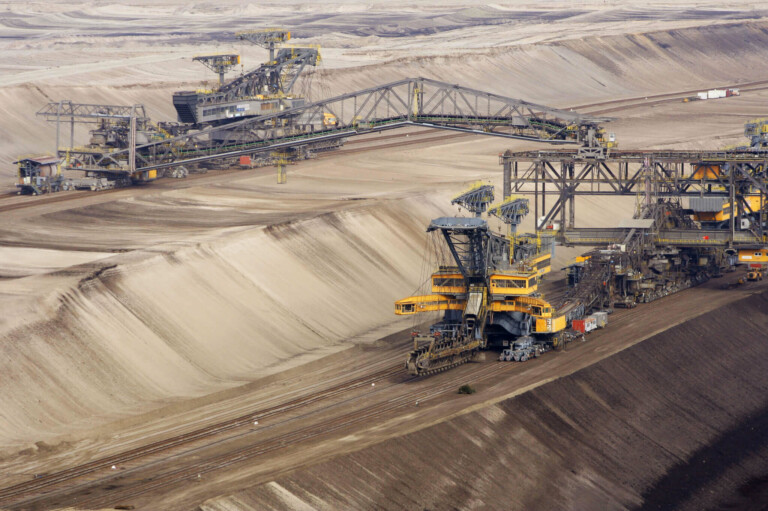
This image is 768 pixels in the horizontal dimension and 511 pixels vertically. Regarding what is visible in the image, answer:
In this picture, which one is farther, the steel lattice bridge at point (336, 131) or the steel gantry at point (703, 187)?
the steel lattice bridge at point (336, 131)

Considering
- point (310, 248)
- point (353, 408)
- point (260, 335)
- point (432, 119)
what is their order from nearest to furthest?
1. point (353, 408)
2. point (260, 335)
3. point (310, 248)
4. point (432, 119)

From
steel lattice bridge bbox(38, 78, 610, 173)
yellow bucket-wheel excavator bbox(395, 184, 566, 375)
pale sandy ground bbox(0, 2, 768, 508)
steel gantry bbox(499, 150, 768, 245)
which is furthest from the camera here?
steel lattice bridge bbox(38, 78, 610, 173)

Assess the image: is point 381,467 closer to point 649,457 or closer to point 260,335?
point 649,457

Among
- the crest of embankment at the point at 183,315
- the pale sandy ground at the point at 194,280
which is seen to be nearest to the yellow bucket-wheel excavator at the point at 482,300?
the pale sandy ground at the point at 194,280

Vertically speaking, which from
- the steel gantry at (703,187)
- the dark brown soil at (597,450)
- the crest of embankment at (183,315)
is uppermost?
the steel gantry at (703,187)

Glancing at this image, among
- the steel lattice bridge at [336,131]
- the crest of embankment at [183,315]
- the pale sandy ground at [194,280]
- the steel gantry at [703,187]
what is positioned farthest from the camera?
the steel lattice bridge at [336,131]

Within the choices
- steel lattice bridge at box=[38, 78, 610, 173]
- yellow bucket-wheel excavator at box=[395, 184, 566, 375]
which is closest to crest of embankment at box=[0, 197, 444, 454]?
yellow bucket-wheel excavator at box=[395, 184, 566, 375]

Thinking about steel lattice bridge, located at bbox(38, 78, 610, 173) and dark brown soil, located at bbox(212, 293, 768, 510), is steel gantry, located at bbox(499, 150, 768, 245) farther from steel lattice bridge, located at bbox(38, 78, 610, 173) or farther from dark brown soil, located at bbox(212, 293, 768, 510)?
dark brown soil, located at bbox(212, 293, 768, 510)

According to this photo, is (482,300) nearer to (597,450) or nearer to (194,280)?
(597,450)

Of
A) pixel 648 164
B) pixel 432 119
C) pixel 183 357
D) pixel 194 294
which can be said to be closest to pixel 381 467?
pixel 183 357

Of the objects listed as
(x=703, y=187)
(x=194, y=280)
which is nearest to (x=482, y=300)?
(x=194, y=280)

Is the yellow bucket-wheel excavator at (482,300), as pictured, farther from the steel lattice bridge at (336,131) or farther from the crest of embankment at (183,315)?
the steel lattice bridge at (336,131)
